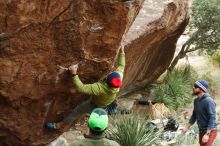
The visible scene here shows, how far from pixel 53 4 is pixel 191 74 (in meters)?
12.4

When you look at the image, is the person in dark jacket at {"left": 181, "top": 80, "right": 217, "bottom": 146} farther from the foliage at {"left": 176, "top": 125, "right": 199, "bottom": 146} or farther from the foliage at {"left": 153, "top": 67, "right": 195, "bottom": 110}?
the foliage at {"left": 153, "top": 67, "right": 195, "bottom": 110}

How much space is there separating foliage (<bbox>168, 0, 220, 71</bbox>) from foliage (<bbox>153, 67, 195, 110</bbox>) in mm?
893

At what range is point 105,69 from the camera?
317 inches

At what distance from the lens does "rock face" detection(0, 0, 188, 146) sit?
6910mm

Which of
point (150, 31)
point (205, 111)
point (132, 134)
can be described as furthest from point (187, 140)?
point (205, 111)

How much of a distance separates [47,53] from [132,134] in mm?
3901

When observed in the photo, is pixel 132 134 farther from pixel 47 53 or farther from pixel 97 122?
pixel 97 122

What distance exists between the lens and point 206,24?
690 inches

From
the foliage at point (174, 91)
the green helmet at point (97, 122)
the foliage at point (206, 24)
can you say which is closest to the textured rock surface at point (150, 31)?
the foliage at point (174, 91)

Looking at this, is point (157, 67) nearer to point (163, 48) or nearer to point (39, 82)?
point (163, 48)

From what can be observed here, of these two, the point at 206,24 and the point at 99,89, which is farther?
the point at 206,24

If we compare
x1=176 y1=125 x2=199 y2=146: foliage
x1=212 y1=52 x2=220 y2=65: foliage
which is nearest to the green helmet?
x1=176 y1=125 x2=199 y2=146: foliage

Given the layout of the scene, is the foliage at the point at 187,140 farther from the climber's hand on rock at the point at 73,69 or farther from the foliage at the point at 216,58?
the foliage at the point at 216,58

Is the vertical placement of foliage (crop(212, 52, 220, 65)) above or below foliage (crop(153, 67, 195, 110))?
above
